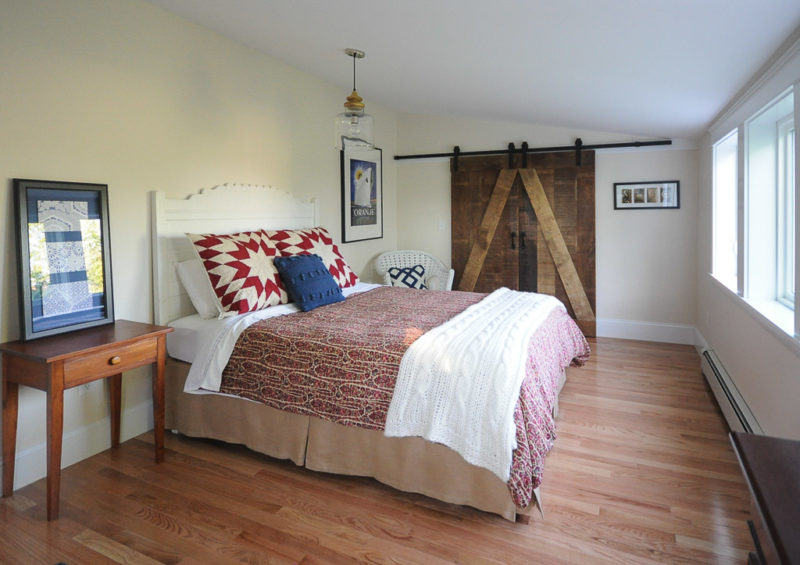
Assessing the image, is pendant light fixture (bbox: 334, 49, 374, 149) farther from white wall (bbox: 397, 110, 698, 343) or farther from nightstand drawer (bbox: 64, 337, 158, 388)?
white wall (bbox: 397, 110, 698, 343)

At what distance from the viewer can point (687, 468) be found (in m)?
2.47

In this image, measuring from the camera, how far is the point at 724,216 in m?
3.86

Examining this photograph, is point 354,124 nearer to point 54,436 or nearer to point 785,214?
point 54,436

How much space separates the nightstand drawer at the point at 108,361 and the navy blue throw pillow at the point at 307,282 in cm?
85

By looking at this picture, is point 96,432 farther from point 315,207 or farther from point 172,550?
point 315,207

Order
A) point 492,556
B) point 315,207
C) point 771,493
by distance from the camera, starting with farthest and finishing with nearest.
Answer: point 315,207 < point 492,556 < point 771,493

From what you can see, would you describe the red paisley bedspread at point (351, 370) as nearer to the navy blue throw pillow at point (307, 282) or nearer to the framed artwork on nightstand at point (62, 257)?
the navy blue throw pillow at point (307, 282)

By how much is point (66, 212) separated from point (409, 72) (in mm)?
2388

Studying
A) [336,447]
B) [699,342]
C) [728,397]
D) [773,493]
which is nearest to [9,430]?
[336,447]

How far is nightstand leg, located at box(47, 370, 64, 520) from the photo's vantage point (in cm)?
204

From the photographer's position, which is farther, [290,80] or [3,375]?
[290,80]

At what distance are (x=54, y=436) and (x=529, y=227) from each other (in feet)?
14.3

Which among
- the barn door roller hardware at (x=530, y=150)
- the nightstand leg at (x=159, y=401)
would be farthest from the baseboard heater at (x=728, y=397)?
the nightstand leg at (x=159, y=401)

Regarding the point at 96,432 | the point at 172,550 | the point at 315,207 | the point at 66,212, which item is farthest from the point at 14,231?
the point at 315,207
